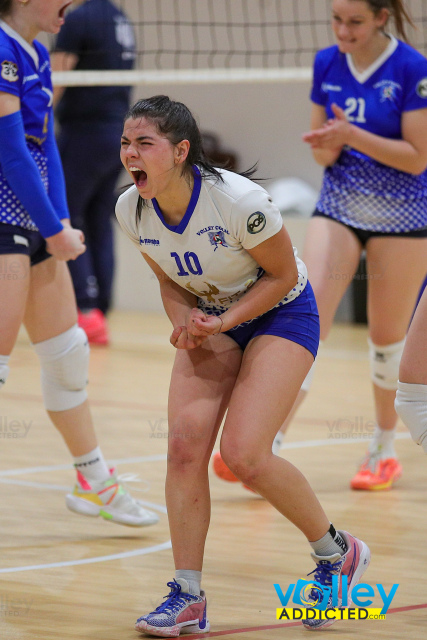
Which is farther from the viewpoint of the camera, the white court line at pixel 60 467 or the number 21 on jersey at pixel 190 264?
the white court line at pixel 60 467

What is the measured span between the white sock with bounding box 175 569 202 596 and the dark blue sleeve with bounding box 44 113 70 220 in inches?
54.2

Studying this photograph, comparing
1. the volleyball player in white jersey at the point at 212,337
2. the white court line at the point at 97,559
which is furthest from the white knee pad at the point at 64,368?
the volleyball player in white jersey at the point at 212,337

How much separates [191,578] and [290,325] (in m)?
0.71

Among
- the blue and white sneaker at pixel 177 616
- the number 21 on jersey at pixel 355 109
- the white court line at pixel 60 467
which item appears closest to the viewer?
the blue and white sneaker at pixel 177 616

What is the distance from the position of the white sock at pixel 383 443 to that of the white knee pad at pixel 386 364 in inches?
7.4

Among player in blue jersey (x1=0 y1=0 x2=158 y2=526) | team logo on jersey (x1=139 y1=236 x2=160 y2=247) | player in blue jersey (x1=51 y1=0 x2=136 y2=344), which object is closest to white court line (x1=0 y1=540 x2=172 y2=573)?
player in blue jersey (x1=0 y1=0 x2=158 y2=526)

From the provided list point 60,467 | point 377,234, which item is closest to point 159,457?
point 60,467

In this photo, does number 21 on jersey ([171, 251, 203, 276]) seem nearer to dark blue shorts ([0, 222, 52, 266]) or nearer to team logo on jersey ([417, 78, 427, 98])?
dark blue shorts ([0, 222, 52, 266])

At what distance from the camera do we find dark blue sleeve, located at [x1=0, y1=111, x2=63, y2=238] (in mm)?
2902

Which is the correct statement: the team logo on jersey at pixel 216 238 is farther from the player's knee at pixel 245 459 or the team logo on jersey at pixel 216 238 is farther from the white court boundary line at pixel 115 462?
the white court boundary line at pixel 115 462

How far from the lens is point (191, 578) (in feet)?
7.94

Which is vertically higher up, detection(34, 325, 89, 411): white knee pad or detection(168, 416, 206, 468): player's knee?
detection(168, 416, 206, 468): player's knee

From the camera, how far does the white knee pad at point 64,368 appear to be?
3.21m

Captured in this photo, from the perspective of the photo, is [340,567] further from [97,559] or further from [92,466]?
[92,466]
